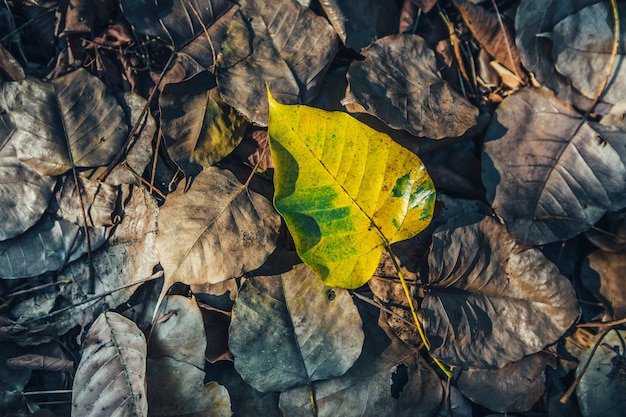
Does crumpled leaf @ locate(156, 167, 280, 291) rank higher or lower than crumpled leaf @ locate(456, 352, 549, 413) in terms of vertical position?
higher

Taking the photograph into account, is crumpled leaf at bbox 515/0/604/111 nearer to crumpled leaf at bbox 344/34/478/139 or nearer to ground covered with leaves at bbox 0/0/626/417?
ground covered with leaves at bbox 0/0/626/417

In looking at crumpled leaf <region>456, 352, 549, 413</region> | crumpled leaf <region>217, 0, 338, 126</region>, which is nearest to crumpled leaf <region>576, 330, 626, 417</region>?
crumpled leaf <region>456, 352, 549, 413</region>

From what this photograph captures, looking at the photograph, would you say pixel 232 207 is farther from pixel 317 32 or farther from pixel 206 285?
pixel 317 32

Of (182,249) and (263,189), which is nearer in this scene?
(182,249)

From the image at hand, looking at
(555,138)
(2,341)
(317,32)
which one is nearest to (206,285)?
(2,341)

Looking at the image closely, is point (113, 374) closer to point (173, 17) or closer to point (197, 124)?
point (197, 124)

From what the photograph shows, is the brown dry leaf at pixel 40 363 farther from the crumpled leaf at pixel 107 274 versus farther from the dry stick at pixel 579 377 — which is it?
the dry stick at pixel 579 377
